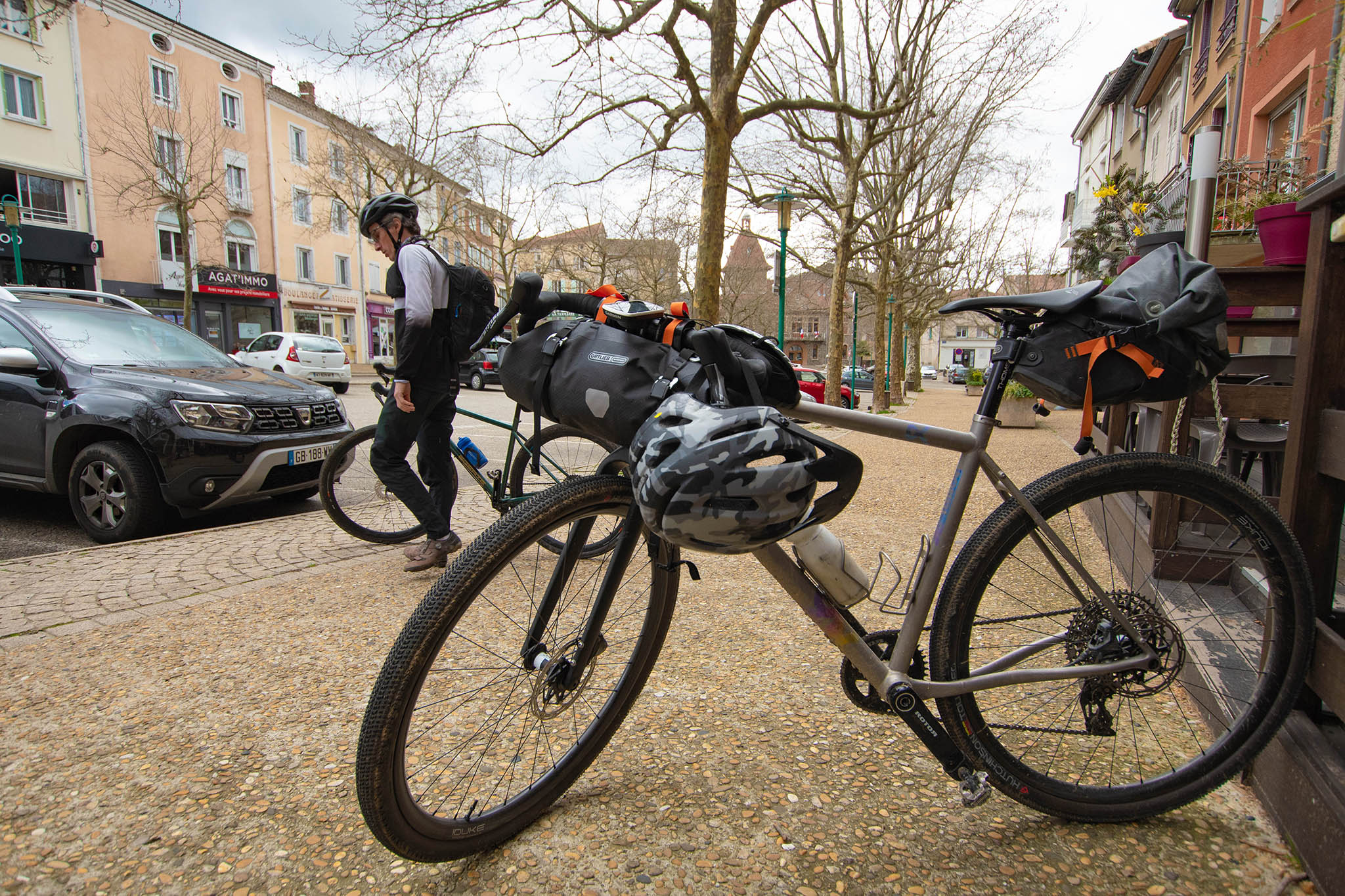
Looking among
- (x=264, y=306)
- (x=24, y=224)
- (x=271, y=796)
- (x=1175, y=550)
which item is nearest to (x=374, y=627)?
(x=271, y=796)

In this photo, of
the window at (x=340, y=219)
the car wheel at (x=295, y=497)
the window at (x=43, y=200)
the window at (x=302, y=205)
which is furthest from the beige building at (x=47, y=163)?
the car wheel at (x=295, y=497)

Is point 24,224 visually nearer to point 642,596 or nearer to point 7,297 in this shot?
point 7,297

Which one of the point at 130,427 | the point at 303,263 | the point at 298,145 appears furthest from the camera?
the point at 303,263

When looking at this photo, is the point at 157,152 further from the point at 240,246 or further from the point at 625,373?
the point at 625,373

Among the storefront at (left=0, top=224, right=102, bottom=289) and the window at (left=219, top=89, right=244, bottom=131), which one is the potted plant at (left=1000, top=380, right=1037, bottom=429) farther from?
the window at (left=219, top=89, right=244, bottom=131)

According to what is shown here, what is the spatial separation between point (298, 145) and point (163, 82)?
6.55 metres

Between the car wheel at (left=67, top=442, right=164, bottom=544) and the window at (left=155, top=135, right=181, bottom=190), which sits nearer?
the car wheel at (left=67, top=442, right=164, bottom=544)

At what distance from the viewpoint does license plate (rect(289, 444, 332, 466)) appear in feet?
16.3

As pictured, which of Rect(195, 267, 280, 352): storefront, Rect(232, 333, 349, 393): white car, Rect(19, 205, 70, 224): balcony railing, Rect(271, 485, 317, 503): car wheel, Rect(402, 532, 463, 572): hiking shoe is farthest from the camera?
Rect(195, 267, 280, 352): storefront

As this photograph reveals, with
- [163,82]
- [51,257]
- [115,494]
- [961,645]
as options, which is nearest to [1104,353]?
[961,645]

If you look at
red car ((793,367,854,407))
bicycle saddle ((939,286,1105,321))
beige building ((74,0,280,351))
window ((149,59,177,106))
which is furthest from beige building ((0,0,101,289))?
bicycle saddle ((939,286,1105,321))

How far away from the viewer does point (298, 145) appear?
3516cm

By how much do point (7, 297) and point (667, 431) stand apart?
6273 millimetres

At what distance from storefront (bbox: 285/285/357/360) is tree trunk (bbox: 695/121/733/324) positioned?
104ft
